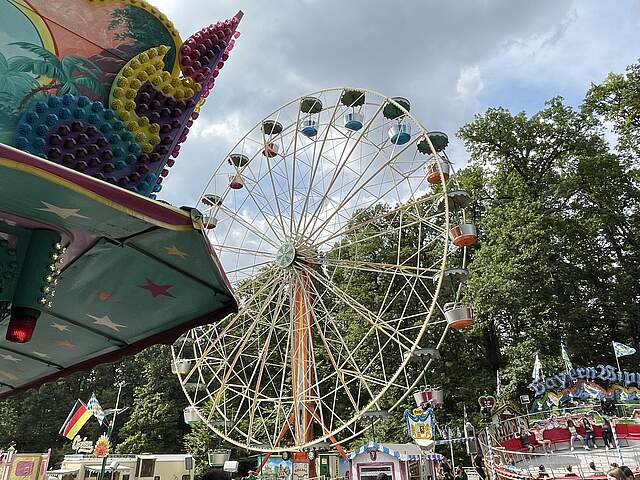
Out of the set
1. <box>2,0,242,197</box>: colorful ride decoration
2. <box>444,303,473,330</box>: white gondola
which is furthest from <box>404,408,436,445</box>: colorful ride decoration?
<box>2,0,242,197</box>: colorful ride decoration

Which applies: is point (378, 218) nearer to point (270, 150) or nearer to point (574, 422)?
point (270, 150)

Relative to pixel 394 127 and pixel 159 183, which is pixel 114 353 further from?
Answer: pixel 394 127

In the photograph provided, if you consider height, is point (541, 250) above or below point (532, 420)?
above

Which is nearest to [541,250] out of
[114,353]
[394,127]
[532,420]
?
[532,420]

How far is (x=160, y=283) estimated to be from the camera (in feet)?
17.6

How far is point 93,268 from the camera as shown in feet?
17.4

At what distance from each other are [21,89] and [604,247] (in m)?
26.9

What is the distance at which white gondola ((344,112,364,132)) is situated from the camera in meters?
16.5

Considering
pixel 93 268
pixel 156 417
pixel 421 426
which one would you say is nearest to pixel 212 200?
pixel 421 426

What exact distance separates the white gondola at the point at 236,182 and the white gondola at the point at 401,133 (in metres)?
6.36

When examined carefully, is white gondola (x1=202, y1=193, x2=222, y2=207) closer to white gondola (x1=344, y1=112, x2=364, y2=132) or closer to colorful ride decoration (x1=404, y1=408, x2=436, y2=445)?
white gondola (x1=344, y1=112, x2=364, y2=132)

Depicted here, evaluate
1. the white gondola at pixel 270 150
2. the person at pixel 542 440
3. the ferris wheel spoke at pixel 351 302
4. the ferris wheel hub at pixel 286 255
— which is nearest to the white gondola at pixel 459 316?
the ferris wheel spoke at pixel 351 302

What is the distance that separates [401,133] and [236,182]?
6.84 metres

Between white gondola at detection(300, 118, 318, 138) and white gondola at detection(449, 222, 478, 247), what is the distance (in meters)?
6.55
